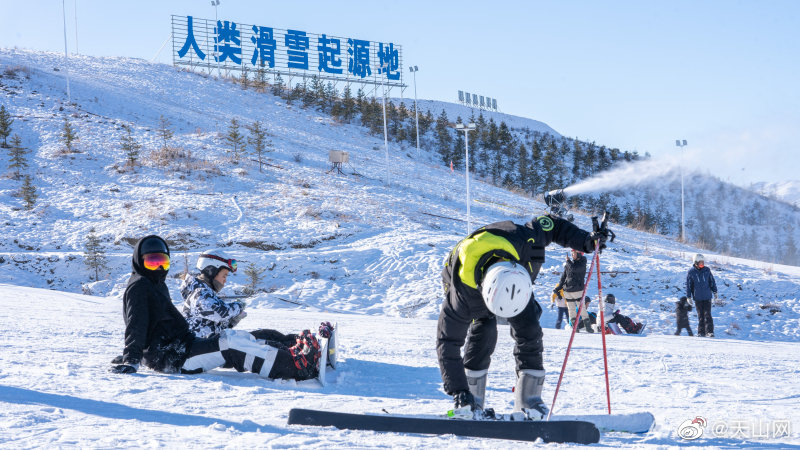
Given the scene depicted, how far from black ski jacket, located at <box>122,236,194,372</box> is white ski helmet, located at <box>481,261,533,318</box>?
2.93 m

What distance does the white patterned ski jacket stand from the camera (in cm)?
531

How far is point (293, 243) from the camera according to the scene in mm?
18312

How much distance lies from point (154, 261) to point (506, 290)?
3117 mm

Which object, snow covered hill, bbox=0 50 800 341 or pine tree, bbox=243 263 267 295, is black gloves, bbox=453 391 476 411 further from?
pine tree, bbox=243 263 267 295

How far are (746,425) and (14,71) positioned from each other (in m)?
39.9

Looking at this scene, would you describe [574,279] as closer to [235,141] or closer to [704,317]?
[704,317]

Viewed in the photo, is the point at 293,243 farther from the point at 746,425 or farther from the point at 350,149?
the point at 350,149

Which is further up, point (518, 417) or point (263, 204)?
point (263, 204)

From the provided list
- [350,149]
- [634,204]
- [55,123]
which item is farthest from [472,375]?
[634,204]

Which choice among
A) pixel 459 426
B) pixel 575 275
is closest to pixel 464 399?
pixel 459 426

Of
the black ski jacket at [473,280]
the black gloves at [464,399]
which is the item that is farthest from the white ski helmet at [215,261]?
the black gloves at [464,399]

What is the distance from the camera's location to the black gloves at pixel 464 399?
150 inches

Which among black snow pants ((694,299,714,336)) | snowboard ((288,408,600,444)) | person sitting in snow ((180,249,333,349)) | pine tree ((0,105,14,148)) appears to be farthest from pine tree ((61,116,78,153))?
snowboard ((288,408,600,444))

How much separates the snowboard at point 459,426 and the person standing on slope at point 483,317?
24 centimetres
